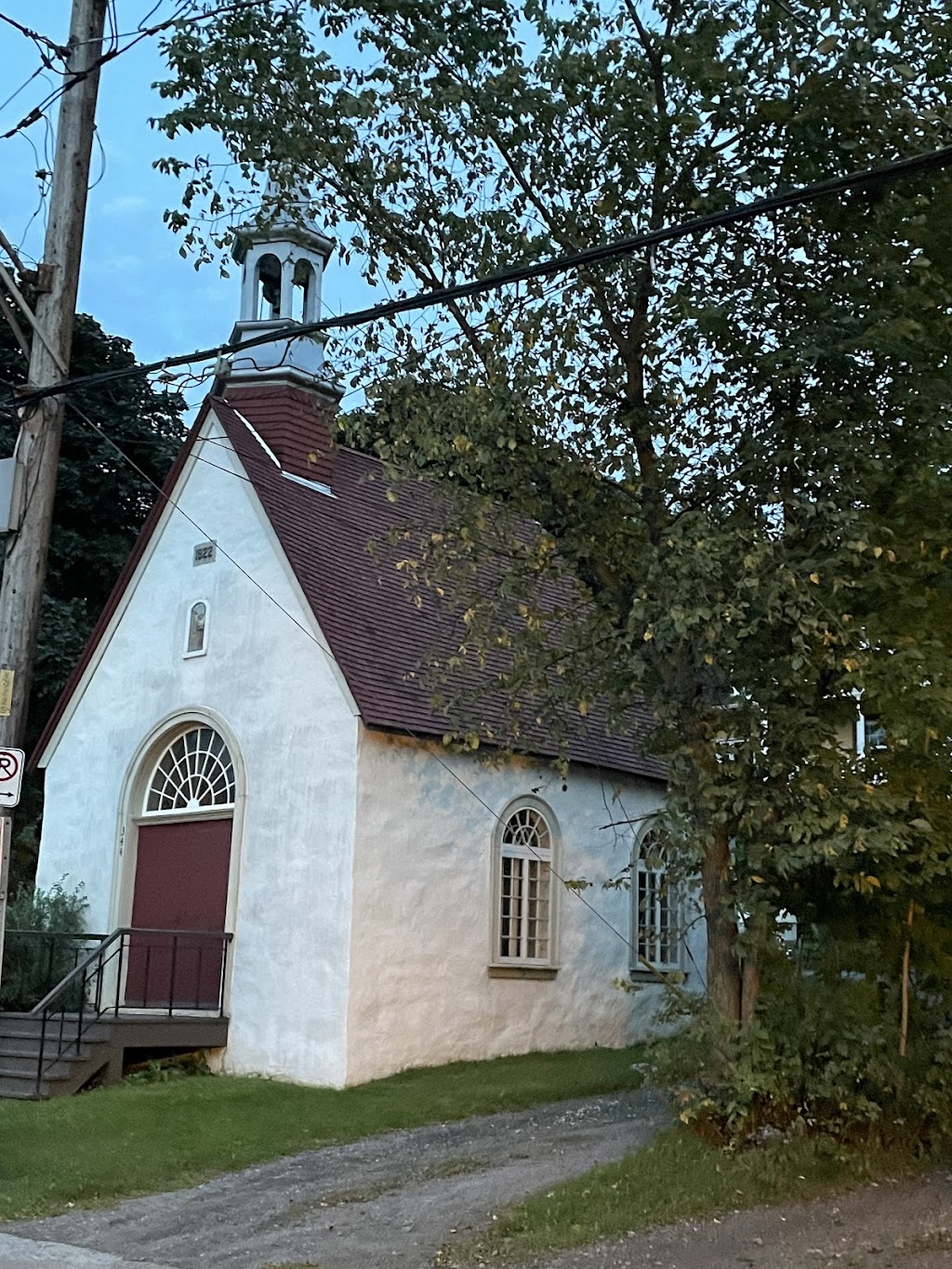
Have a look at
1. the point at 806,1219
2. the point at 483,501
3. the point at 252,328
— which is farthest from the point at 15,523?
the point at 252,328

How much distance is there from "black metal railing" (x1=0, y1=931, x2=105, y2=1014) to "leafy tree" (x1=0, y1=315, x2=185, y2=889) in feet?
32.6

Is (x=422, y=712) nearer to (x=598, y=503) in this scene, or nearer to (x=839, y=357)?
(x=598, y=503)

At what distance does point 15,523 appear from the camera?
33.5 feet

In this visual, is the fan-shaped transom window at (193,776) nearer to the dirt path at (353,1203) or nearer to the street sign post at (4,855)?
the dirt path at (353,1203)

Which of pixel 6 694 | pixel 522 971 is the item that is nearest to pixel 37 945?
pixel 522 971

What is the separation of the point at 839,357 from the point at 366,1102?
7937 mm

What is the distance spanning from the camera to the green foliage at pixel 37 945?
623 inches

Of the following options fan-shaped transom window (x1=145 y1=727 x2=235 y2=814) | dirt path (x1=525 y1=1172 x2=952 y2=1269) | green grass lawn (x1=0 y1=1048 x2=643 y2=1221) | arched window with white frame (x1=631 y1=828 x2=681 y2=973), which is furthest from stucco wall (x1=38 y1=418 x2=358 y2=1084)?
dirt path (x1=525 y1=1172 x2=952 y2=1269)

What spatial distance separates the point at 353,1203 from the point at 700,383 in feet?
20.5

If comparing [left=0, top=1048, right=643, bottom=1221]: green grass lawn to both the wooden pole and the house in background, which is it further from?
the wooden pole

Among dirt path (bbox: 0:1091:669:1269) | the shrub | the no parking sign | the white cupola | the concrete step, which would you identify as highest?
the white cupola

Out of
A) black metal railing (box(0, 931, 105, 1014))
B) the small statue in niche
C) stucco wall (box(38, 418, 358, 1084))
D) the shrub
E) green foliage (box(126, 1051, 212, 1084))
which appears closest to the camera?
the shrub

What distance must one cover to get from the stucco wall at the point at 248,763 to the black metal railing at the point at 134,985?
14.4 inches

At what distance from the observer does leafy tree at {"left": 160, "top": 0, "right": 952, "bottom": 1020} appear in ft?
30.7
